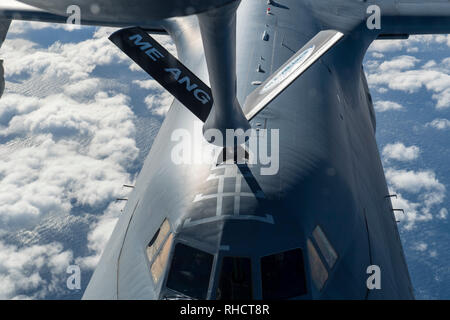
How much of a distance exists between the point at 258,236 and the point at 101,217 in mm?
161578

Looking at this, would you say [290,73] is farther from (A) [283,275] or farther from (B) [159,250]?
(B) [159,250]

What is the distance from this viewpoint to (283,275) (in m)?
7.62

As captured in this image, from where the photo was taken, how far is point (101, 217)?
159250mm

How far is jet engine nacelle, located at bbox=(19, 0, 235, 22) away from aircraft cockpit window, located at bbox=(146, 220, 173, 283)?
18.8ft

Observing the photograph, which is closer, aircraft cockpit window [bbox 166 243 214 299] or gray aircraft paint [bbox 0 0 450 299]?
aircraft cockpit window [bbox 166 243 214 299]

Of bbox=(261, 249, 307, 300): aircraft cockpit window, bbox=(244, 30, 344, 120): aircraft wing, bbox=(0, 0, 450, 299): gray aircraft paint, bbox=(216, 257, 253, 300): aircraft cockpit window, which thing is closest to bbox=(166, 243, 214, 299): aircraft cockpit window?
bbox=(0, 0, 450, 299): gray aircraft paint

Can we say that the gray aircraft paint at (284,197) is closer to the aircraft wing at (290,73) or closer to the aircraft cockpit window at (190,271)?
the aircraft cockpit window at (190,271)

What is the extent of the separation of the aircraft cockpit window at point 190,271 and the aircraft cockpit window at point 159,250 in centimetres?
28

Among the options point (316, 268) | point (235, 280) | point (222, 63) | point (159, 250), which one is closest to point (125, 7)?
point (222, 63)

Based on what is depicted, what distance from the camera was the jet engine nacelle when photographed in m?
2.89

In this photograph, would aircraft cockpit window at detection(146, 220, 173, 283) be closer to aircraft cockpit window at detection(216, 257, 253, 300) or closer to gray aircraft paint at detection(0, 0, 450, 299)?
gray aircraft paint at detection(0, 0, 450, 299)

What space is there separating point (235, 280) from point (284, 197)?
2.11 metres

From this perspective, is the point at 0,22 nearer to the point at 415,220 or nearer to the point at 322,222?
the point at 322,222

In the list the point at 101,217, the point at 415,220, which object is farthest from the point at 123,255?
the point at 415,220
